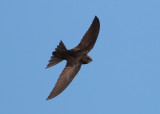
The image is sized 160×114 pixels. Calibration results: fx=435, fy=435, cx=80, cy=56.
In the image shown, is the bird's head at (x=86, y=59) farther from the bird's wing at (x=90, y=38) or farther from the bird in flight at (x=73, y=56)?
the bird's wing at (x=90, y=38)

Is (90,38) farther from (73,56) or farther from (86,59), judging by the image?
(73,56)

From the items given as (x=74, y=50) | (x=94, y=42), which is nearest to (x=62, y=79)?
(x=74, y=50)

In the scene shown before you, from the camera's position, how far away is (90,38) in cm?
980

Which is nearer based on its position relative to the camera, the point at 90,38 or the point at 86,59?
the point at 86,59

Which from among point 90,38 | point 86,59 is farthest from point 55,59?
point 90,38

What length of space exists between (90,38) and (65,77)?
1.47 m

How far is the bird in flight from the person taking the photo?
8.53m

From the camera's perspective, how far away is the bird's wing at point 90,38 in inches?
381

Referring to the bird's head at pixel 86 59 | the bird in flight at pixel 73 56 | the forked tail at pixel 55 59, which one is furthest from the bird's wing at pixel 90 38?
the forked tail at pixel 55 59

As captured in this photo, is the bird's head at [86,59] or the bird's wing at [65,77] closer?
the bird's wing at [65,77]

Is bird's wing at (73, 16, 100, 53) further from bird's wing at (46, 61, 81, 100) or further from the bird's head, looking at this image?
bird's wing at (46, 61, 81, 100)

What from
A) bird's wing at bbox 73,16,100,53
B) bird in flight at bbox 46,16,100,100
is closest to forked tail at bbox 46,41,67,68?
bird in flight at bbox 46,16,100,100

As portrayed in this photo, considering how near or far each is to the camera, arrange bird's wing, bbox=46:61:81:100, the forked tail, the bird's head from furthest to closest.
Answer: the bird's head, the forked tail, bird's wing, bbox=46:61:81:100

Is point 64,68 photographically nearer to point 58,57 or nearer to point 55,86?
point 58,57
